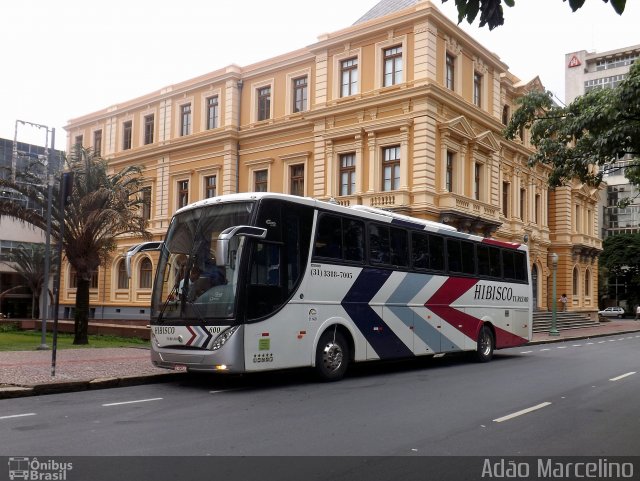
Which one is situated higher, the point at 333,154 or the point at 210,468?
the point at 333,154

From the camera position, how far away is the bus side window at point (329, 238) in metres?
12.8

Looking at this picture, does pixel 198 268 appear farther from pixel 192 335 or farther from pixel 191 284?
pixel 192 335

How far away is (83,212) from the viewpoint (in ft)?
71.6

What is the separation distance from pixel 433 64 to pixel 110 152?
2349 cm

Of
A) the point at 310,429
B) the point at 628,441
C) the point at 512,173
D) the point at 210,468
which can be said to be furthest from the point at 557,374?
the point at 512,173

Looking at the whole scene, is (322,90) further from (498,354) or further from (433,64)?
(498,354)

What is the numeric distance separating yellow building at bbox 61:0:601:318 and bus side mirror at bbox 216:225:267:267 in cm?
1574

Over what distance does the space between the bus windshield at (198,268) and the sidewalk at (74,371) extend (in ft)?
4.74

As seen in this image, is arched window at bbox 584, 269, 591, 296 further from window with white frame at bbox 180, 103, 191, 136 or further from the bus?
the bus

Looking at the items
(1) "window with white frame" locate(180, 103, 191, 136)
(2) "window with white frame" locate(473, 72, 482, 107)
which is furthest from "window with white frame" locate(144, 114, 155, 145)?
(2) "window with white frame" locate(473, 72, 482, 107)

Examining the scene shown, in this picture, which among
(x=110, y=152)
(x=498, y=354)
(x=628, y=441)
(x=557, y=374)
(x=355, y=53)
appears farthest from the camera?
(x=110, y=152)

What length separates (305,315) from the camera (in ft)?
40.6

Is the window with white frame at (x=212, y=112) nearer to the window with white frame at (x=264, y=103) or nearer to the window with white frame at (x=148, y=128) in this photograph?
the window with white frame at (x=264, y=103)

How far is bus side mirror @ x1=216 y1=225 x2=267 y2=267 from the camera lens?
997 centimetres
